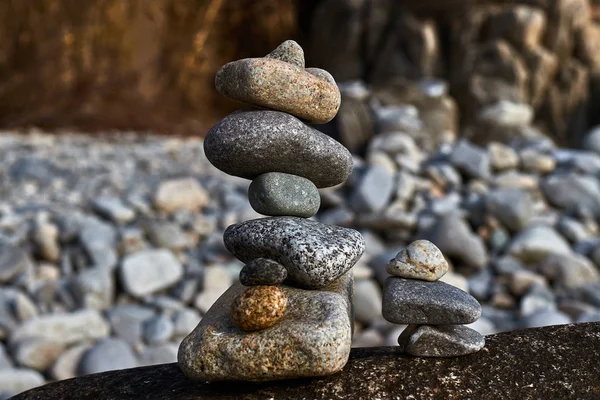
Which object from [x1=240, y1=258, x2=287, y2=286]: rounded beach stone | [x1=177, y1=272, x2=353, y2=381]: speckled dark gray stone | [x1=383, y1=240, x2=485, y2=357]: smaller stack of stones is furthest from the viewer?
[x1=383, y1=240, x2=485, y2=357]: smaller stack of stones

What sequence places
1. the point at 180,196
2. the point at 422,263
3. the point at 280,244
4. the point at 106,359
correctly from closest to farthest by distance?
the point at 280,244
the point at 422,263
the point at 106,359
the point at 180,196

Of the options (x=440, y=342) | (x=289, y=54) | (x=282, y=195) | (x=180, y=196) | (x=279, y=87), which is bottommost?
(x=180, y=196)

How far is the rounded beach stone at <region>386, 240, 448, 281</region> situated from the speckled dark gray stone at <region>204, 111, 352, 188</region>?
0.42 m

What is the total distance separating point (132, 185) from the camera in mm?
7051

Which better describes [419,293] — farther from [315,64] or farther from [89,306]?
[315,64]

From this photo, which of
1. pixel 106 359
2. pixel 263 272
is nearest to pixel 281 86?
pixel 263 272

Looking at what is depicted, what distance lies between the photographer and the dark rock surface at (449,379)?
7.14 feet

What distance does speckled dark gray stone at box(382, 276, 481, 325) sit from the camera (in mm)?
2312

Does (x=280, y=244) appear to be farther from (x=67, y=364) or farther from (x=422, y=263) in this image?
(x=67, y=364)

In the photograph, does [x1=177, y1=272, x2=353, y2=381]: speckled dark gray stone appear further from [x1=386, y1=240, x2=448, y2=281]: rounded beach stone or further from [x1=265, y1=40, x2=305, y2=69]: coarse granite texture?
[x1=265, y1=40, x2=305, y2=69]: coarse granite texture

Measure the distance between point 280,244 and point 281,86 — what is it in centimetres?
56

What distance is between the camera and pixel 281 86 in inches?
94.6

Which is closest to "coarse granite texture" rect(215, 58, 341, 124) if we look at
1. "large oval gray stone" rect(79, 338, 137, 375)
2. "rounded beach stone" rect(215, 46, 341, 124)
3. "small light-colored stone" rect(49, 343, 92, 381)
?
"rounded beach stone" rect(215, 46, 341, 124)

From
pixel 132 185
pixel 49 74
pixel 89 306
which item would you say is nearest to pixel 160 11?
pixel 49 74
